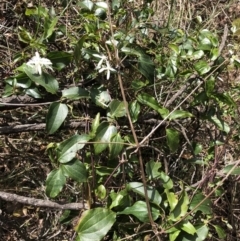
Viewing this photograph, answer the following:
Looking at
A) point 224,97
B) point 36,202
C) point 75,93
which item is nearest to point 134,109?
point 75,93

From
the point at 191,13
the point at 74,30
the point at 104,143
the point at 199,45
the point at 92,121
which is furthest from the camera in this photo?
the point at 191,13

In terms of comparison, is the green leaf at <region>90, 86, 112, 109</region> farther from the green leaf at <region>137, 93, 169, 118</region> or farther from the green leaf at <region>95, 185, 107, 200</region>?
the green leaf at <region>95, 185, 107, 200</region>

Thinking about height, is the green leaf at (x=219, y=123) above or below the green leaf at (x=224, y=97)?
below

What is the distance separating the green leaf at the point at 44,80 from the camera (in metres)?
1.18

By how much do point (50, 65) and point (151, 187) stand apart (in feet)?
1.43

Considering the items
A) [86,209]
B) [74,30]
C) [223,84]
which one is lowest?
[86,209]

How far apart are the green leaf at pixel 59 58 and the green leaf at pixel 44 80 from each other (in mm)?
59

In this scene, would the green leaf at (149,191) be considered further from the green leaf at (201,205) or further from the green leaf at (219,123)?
the green leaf at (219,123)

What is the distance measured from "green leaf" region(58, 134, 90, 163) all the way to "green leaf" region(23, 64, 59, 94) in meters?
0.14

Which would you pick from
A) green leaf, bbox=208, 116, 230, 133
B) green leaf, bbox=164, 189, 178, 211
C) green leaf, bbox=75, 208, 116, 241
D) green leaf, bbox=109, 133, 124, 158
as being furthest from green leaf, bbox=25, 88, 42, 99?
green leaf, bbox=208, 116, 230, 133

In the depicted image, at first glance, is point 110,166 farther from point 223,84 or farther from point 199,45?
point 223,84

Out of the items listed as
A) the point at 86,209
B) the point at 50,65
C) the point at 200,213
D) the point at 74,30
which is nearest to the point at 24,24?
the point at 74,30

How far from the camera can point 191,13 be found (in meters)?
2.05

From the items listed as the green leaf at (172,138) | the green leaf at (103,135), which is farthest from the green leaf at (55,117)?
the green leaf at (172,138)
